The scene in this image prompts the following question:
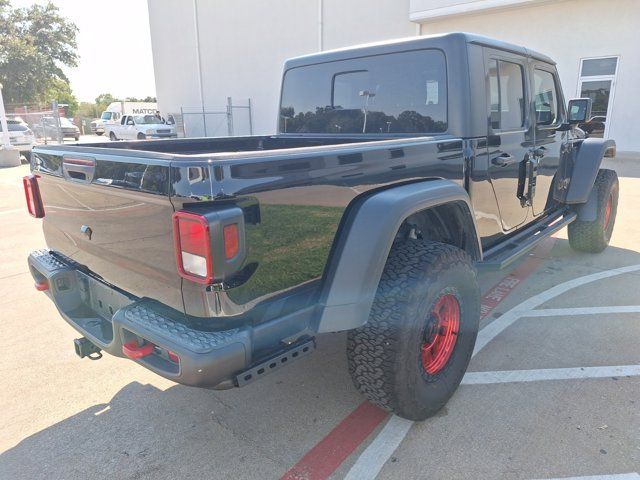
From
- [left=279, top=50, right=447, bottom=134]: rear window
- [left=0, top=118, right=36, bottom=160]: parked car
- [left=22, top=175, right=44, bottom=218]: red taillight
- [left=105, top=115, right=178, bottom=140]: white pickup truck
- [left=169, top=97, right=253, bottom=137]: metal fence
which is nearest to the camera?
[left=22, top=175, right=44, bottom=218]: red taillight

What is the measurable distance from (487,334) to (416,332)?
154 cm

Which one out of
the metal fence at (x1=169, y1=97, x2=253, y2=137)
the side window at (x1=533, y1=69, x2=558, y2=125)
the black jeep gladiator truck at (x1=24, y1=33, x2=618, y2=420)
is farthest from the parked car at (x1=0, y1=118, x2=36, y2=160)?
the side window at (x1=533, y1=69, x2=558, y2=125)

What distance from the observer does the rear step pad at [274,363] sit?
1775 mm

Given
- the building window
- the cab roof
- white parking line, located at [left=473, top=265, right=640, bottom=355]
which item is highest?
the building window

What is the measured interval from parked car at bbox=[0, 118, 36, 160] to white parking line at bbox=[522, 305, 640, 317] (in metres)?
18.5

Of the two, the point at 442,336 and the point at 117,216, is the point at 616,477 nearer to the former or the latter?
the point at 442,336

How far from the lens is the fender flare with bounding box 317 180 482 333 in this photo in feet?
6.56

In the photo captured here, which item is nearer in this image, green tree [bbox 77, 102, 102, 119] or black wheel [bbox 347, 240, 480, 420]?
black wheel [bbox 347, 240, 480, 420]

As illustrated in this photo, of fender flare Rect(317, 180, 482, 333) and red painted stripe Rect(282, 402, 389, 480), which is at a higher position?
fender flare Rect(317, 180, 482, 333)

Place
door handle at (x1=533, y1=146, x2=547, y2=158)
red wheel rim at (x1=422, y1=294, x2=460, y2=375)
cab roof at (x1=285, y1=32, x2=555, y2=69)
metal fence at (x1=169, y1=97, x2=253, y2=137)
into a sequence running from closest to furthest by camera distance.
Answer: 1. red wheel rim at (x1=422, y1=294, x2=460, y2=375)
2. cab roof at (x1=285, y1=32, x2=555, y2=69)
3. door handle at (x1=533, y1=146, x2=547, y2=158)
4. metal fence at (x1=169, y1=97, x2=253, y2=137)

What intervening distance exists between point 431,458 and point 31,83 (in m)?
43.7

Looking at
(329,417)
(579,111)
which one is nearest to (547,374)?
(329,417)

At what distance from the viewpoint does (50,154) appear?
2.43 meters

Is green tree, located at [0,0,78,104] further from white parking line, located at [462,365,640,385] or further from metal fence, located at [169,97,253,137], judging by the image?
white parking line, located at [462,365,640,385]
